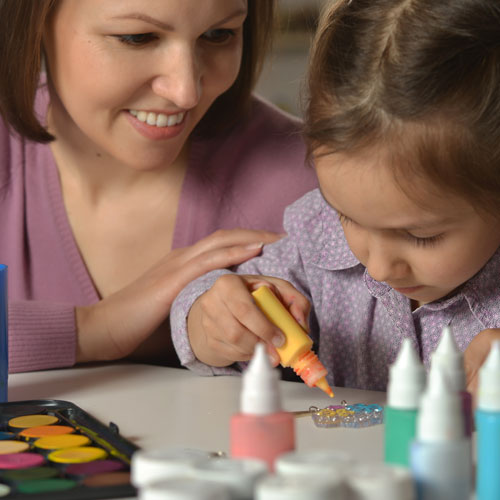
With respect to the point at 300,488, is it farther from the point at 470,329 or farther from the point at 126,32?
the point at 126,32

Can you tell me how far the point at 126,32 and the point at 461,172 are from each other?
0.49 metres

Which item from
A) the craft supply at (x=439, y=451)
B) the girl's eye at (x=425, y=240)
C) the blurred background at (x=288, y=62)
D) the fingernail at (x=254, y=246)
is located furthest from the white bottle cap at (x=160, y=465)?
the blurred background at (x=288, y=62)

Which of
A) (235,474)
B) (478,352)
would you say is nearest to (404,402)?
(235,474)

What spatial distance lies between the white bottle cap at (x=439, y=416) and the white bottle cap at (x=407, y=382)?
0.15 ft

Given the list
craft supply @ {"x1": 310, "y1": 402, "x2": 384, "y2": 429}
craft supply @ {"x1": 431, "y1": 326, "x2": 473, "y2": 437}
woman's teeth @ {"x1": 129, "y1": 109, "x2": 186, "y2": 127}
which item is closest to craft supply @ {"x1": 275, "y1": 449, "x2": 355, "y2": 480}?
craft supply @ {"x1": 431, "y1": 326, "x2": 473, "y2": 437}

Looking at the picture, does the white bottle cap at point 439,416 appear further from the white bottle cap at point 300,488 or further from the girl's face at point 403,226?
the girl's face at point 403,226

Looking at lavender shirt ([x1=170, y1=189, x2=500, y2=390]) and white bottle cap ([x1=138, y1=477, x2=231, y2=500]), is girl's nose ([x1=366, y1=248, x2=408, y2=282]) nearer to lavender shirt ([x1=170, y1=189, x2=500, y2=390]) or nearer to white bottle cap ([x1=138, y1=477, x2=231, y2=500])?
lavender shirt ([x1=170, y1=189, x2=500, y2=390])

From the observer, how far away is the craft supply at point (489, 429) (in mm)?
557

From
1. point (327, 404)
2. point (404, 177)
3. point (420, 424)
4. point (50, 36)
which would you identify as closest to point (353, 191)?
point (404, 177)

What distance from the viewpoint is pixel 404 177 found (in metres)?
0.83

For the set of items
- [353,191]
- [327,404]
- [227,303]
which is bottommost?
[327,404]

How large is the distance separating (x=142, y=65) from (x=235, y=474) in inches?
29.3

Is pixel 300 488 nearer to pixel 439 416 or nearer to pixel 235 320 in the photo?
pixel 439 416

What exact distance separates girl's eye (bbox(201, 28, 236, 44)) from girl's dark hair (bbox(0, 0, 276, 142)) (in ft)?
0.30
